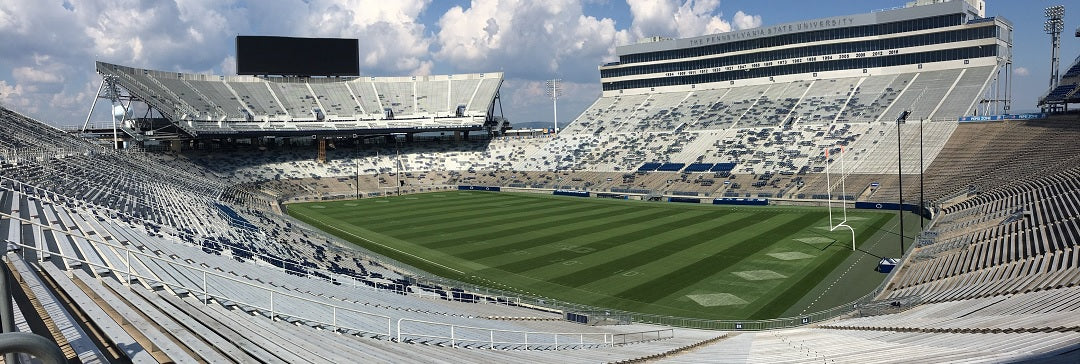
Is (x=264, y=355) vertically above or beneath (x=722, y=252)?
above


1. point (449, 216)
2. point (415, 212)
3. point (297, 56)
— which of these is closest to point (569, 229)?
point (449, 216)

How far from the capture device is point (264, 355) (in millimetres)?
10227

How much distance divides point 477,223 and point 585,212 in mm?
11429

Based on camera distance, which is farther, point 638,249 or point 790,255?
point 638,249

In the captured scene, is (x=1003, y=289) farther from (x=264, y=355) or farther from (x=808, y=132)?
(x=808, y=132)

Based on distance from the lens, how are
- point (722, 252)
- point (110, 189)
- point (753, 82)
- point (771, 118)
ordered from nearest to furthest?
1. point (110, 189)
2. point (722, 252)
3. point (771, 118)
4. point (753, 82)

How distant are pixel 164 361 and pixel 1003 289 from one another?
77.4 ft

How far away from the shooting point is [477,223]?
55031 mm

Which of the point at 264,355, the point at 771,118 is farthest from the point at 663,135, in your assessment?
the point at 264,355

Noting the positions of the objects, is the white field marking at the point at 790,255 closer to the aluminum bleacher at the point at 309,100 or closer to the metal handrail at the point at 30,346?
the metal handrail at the point at 30,346

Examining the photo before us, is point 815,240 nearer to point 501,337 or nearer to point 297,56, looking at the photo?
point 501,337

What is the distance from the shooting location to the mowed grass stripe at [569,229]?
43062 millimetres

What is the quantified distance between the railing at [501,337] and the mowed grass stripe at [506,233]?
63.9 ft

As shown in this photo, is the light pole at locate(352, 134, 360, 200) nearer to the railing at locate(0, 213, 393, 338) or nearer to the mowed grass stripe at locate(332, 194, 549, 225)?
the mowed grass stripe at locate(332, 194, 549, 225)
